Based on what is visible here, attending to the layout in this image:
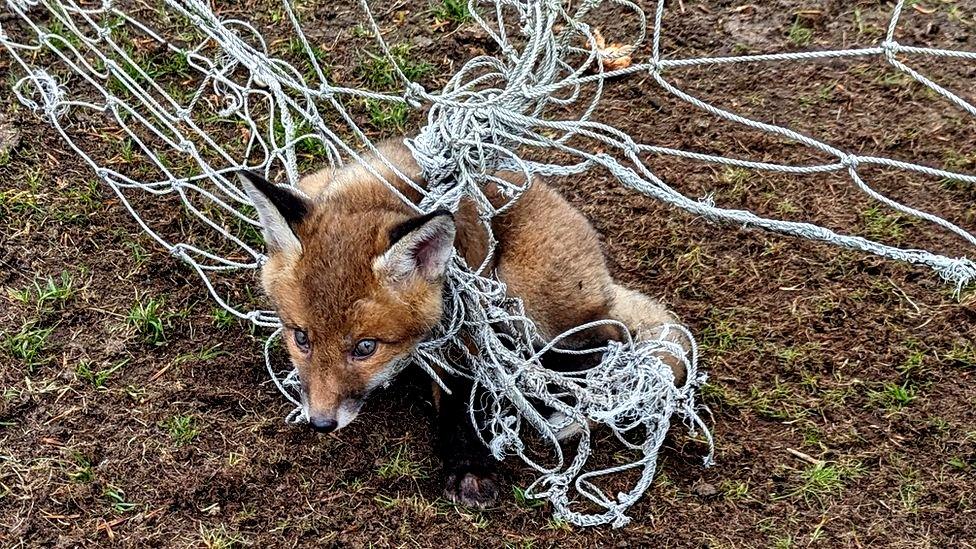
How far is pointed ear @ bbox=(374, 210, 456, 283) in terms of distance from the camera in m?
2.90

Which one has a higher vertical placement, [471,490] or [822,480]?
[471,490]

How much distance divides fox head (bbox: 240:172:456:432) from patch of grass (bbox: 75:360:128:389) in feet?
3.52

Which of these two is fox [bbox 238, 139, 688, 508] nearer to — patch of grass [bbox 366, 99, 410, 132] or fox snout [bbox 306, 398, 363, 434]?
fox snout [bbox 306, 398, 363, 434]

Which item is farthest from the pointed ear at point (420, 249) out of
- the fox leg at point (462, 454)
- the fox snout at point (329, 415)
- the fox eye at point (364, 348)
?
the fox leg at point (462, 454)

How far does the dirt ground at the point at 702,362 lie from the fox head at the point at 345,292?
0.65 metres

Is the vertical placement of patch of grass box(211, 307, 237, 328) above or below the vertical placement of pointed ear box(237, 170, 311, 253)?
below

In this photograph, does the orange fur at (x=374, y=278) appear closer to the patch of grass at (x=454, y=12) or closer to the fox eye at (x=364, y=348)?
the fox eye at (x=364, y=348)

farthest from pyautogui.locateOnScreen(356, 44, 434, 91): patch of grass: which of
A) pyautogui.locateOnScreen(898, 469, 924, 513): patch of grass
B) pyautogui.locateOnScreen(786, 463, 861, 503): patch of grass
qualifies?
pyautogui.locateOnScreen(898, 469, 924, 513): patch of grass

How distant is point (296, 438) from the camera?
372 centimetres

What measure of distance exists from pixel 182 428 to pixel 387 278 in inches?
49.6

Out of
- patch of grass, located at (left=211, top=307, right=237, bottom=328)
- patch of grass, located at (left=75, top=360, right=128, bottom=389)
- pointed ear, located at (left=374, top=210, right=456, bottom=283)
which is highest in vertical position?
pointed ear, located at (left=374, top=210, right=456, bottom=283)

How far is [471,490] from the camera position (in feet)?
11.9

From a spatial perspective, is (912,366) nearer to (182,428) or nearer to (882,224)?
(882,224)

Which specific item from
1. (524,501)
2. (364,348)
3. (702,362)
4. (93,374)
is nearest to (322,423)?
(364,348)
